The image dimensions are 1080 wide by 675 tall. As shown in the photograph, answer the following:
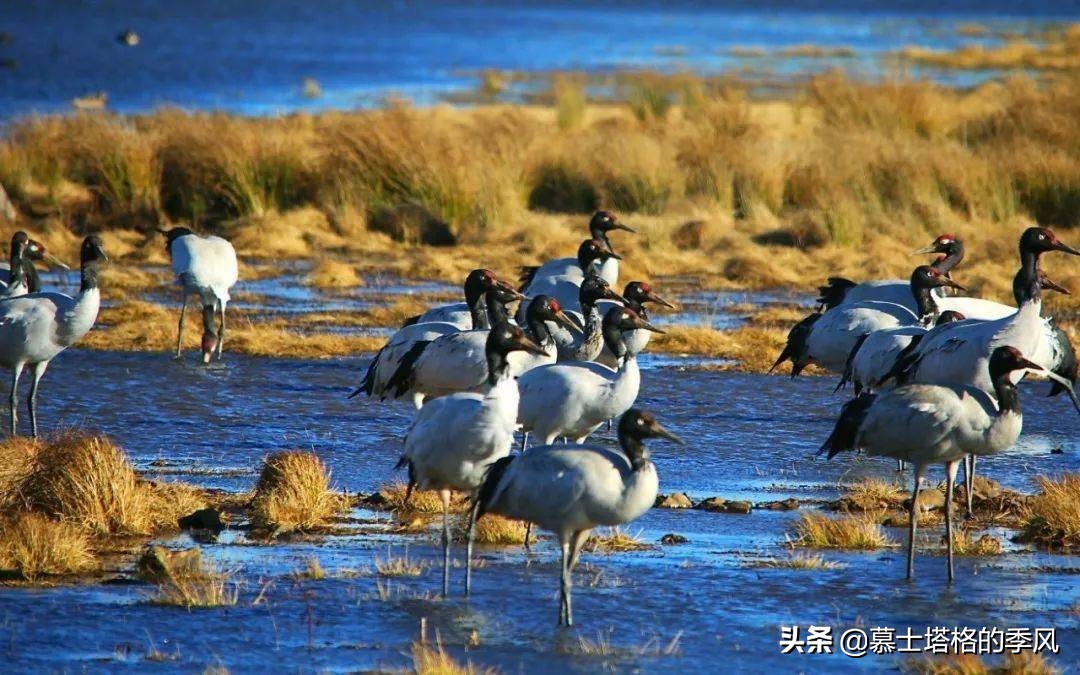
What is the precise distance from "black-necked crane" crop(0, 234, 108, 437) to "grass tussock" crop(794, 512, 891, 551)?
5.60 meters

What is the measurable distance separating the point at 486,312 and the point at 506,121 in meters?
16.0

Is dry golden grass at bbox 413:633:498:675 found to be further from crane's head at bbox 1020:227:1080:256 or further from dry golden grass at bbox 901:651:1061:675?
crane's head at bbox 1020:227:1080:256

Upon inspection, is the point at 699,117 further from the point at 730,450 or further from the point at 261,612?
the point at 261,612

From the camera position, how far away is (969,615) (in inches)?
336

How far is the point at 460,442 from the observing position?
342 inches

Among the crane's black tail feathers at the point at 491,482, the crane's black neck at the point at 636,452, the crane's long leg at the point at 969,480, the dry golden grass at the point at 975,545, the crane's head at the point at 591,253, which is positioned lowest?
the dry golden grass at the point at 975,545

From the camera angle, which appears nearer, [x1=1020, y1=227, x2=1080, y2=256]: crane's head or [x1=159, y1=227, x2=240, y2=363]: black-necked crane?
[x1=1020, y1=227, x2=1080, y2=256]: crane's head

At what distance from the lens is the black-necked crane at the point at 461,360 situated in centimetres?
1118

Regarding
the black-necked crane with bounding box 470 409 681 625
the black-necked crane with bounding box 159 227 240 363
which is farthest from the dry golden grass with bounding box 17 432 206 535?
the black-necked crane with bounding box 159 227 240 363

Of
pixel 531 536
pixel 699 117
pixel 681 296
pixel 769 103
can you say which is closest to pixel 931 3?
pixel 769 103

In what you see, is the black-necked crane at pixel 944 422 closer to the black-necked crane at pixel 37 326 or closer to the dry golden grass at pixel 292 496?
the dry golden grass at pixel 292 496

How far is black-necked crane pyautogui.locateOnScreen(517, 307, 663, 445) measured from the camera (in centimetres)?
1027

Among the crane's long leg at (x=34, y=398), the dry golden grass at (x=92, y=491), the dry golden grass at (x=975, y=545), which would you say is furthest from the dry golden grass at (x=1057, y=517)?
the crane's long leg at (x=34, y=398)

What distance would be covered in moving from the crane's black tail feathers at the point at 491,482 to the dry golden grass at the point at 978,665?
2044 mm
